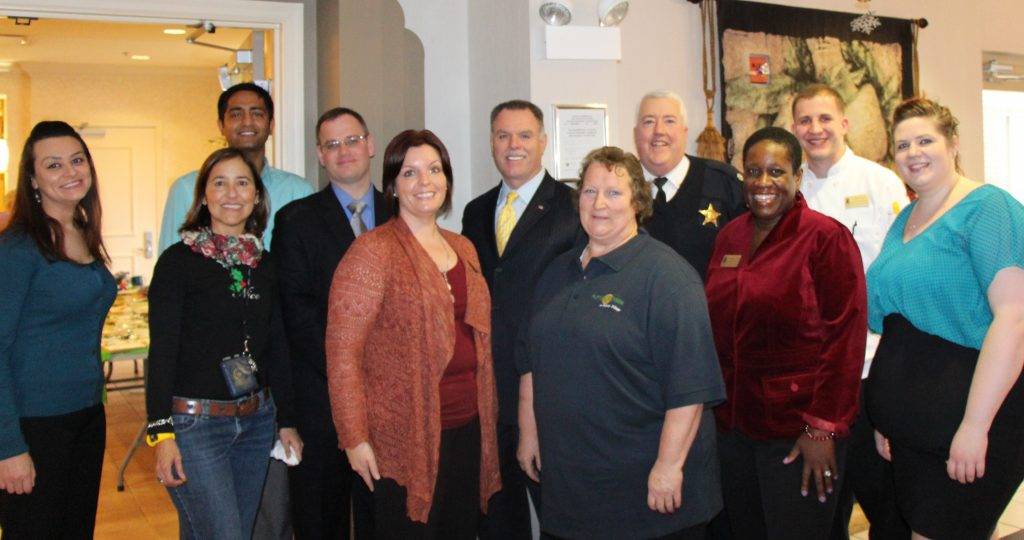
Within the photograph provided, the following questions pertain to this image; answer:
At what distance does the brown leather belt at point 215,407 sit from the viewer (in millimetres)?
2195

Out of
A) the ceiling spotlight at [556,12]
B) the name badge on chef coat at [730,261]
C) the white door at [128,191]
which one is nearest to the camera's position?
the name badge on chef coat at [730,261]

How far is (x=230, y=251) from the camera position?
231cm

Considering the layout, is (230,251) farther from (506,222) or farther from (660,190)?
(660,190)

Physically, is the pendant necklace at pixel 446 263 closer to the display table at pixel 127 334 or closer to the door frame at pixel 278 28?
the door frame at pixel 278 28

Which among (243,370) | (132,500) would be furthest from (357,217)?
(132,500)

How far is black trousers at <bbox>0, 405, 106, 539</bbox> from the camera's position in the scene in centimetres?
223

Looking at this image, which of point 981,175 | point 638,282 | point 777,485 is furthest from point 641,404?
point 981,175

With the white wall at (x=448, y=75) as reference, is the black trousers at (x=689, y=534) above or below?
below

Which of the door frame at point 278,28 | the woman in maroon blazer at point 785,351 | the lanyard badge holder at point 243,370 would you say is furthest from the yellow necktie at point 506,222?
the door frame at point 278,28

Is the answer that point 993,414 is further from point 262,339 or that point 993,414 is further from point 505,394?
point 262,339

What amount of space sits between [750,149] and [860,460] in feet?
3.97

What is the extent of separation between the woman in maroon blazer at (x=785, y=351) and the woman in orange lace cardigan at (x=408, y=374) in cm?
72

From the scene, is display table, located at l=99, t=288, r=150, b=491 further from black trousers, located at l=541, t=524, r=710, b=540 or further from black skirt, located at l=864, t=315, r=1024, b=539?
black skirt, located at l=864, t=315, r=1024, b=539

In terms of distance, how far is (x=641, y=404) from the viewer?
2.02m
